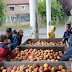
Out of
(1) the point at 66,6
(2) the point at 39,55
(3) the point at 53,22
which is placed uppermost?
(1) the point at 66,6

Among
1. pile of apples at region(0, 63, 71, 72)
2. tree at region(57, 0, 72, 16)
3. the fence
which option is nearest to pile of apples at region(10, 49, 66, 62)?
pile of apples at region(0, 63, 71, 72)

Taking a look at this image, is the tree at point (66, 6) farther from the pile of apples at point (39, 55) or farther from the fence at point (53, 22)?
the pile of apples at point (39, 55)

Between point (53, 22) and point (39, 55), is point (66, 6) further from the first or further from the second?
point (39, 55)

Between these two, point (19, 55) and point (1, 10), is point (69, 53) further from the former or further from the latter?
point (1, 10)

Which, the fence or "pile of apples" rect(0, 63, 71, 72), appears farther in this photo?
the fence

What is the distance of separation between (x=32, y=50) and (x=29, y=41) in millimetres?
1451

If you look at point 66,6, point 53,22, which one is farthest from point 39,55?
point 66,6

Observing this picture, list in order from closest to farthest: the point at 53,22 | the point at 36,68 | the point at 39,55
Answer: the point at 36,68, the point at 39,55, the point at 53,22

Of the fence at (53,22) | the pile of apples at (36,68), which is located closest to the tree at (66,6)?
the fence at (53,22)

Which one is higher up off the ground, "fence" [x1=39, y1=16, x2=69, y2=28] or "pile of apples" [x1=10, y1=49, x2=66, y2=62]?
"fence" [x1=39, y1=16, x2=69, y2=28]

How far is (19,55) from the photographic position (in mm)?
4059

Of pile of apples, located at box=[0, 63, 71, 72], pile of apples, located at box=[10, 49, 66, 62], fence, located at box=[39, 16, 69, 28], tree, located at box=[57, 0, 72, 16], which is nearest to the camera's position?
pile of apples, located at box=[0, 63, 71, 72]

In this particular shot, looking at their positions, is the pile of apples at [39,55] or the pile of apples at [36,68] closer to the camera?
the pile of apples at [36,68]

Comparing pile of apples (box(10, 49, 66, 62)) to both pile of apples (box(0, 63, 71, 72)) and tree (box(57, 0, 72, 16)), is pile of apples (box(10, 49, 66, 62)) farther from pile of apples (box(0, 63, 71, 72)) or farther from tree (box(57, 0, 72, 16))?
tree (box(57, 0, 72, 16))
